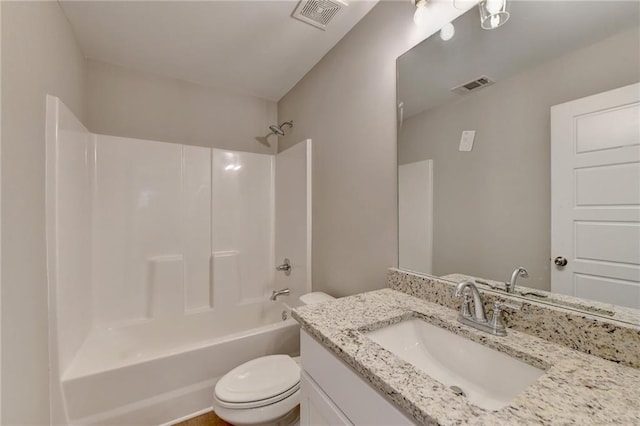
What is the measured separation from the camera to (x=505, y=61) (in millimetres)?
933

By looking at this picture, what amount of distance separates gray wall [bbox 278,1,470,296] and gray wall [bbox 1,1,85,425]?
1470 millimetres

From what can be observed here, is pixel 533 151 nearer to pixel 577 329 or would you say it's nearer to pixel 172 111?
pixel 577 329

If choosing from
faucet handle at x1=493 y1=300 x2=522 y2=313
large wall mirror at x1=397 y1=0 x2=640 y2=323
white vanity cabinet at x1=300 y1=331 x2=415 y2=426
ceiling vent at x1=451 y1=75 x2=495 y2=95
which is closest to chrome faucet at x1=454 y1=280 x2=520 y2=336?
faucet handle at x1=493 y1=300 x2=522 y2=313

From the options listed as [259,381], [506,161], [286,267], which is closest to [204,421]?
[259,381]

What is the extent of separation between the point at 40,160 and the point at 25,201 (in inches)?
9.5

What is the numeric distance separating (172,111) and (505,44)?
2390mm

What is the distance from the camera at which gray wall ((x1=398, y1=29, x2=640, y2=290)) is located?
74 centimetres

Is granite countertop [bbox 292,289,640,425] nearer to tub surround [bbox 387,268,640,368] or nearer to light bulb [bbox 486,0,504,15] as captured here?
tub surround [bbox 387,268,640,368]

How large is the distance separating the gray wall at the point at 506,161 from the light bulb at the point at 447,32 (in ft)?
0.97

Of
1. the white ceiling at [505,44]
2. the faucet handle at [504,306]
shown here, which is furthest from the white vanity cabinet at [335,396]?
the white ceiling at [505,44]

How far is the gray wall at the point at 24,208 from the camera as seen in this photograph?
0.87 metres

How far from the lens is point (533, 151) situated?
2.78 ft

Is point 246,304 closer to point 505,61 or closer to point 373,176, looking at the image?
point 373,176

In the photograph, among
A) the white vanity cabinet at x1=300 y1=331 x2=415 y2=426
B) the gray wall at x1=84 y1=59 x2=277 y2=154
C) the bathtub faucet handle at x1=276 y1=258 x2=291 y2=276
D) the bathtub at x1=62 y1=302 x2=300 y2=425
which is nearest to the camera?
the white vanity cabinet at x1=300 y1=331 x2=415 y2=426
